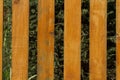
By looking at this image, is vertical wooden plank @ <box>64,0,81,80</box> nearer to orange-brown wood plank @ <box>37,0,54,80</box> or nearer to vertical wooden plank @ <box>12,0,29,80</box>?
orange-brown wood plank @ <box>37,0,54,80</box>

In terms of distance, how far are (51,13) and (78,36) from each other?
0.84 ft

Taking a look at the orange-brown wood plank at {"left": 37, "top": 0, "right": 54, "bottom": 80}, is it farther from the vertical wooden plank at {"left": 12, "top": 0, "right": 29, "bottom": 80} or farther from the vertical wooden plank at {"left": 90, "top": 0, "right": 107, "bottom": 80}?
the vertical wooden plank at {"left": 90, "top": 0, "right": 107, "bottom": 80}

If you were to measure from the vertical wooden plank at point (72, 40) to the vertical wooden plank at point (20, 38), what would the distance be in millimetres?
297

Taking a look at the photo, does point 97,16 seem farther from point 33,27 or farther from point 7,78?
point 7,78

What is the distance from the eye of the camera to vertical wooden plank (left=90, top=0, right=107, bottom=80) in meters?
2.42

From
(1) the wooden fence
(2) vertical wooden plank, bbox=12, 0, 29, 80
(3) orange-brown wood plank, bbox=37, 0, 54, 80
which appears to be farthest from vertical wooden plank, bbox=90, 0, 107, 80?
(2) vertical wooden plank, bbox=12, 0, 29, 80

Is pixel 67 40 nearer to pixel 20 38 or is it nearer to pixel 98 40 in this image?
pixel 98 40

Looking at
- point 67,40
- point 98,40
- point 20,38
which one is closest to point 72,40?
point 67,40

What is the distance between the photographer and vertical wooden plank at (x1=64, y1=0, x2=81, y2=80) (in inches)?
96.5

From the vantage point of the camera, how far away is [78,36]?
8.05 feet

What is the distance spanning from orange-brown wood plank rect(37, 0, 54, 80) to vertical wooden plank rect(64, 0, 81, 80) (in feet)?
0.34

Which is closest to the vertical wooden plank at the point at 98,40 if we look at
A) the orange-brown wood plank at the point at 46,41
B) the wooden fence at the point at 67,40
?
the wooden fence at the point at 67,40

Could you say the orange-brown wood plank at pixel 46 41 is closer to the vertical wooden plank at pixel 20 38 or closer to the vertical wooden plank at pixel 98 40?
the vertical wooden plank at pixel 20 38

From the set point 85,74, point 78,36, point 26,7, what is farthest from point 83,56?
point 26,7
